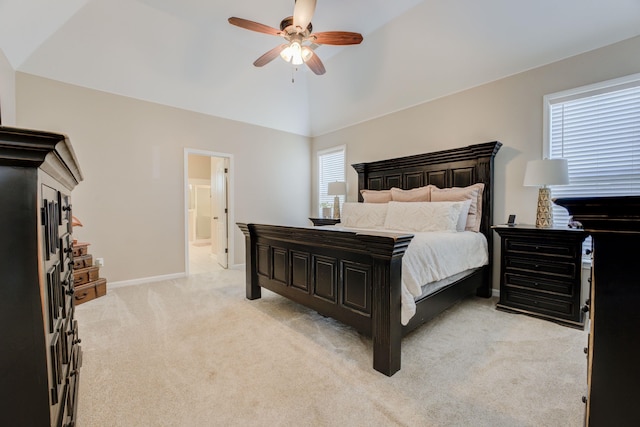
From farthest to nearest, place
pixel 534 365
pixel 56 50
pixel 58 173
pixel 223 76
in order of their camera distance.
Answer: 1. pixel 223 76
2. pixel 56 50
3. pixel 534 365
4. pixel 58 173

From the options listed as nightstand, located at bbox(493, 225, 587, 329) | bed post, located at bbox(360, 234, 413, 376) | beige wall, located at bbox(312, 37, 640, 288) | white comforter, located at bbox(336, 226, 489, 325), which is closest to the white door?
beige wall, located at bbox(312, 37, 640, 288)

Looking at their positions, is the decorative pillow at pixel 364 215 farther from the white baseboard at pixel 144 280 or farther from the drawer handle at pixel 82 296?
the drawer handle at pixel 82 296

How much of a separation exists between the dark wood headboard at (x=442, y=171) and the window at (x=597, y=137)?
61cm

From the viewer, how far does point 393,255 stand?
1832mm

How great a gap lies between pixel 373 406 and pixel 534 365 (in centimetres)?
129

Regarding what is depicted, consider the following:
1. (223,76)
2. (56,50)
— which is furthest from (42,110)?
(223,76)

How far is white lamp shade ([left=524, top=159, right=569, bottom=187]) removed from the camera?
9.18ft

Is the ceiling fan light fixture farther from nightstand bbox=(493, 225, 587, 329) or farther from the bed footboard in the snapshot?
nightstand bbox=(493, 225, 587, 329)

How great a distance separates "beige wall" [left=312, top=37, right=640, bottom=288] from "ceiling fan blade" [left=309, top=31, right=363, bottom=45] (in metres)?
1.84

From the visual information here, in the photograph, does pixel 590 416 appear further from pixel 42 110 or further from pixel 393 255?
pixel 42 110

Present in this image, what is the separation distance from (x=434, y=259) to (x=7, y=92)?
15.3ft

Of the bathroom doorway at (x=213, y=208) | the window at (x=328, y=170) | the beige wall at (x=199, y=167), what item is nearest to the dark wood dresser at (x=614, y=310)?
the bathroom doorway at (x=213, y=208)

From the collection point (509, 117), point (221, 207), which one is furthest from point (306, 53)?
point (221, 207)

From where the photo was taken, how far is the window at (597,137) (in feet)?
8.94
